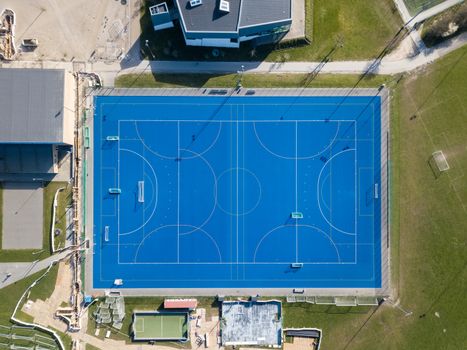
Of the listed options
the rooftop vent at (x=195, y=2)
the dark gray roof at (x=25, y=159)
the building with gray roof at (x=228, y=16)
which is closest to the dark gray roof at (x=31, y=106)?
the dark gray roof at (x=25, y=159)

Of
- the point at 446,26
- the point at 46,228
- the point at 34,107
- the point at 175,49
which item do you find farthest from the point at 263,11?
the point at 46,228

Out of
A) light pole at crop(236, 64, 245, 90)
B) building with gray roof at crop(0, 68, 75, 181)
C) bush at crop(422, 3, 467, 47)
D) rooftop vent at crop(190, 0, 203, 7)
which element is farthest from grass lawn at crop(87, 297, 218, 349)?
bush at crop(422, 3, 467, 47)

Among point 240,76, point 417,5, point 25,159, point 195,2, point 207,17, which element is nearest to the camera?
point 195,2

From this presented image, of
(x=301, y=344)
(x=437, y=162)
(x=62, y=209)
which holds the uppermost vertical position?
(x=437, y=162)

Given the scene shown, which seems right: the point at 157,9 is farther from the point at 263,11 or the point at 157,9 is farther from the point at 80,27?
the point at 263,11

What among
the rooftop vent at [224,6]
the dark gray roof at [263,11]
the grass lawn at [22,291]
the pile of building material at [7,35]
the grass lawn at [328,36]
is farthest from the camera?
the grass lawn at [328,36]

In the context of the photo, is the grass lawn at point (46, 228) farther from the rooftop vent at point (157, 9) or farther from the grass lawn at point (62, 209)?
the rooftop vent at point (157, 9)

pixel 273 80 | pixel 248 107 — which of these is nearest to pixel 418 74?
pixel 273 80

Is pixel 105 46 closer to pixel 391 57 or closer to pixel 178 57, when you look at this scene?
pixel 178 57
